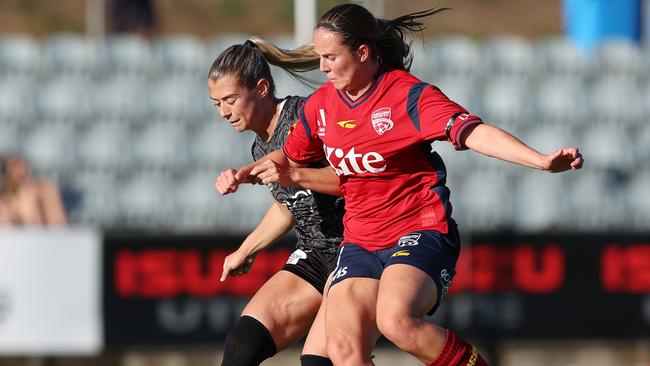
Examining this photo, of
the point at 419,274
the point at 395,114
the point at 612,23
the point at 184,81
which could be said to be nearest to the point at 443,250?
the point at 419,274

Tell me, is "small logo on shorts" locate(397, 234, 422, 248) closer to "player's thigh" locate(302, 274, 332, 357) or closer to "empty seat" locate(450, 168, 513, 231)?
"player's thigh" locate(302, 274, 332, 357)

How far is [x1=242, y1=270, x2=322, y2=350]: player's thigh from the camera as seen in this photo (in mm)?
4680

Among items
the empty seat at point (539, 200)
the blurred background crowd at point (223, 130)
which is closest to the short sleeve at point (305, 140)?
the blurred background crowd at point (223, 130)

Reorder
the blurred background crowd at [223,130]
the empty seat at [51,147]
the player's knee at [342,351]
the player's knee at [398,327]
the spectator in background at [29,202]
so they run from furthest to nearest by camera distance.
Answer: the empty seat at [51,147] → the blurred background crowd at [223,130] → the spectator in background at [29,202] → the player's knee at [342,351] → the player's knee at [398,327]

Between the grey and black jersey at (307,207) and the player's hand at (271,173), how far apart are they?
1.37ft

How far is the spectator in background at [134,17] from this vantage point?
518 inches

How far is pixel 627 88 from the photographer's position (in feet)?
38.3

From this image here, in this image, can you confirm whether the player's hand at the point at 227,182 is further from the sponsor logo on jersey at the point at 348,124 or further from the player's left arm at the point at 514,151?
the player's left arm at the point at 514,151

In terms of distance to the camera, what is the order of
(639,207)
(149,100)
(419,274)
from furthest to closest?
(149,100)
(639,207)
(419,274)

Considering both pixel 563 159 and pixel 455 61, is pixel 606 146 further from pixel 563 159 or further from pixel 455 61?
pixel 563 159

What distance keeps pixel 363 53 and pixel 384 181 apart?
500mm

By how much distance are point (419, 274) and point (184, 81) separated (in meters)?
7.54

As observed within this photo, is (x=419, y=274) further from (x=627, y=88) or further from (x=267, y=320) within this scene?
(x=627, y=88)

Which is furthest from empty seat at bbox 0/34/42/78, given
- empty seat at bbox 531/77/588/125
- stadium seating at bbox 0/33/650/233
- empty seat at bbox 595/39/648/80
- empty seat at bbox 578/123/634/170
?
empty seat at bbox 595/39/648/80
